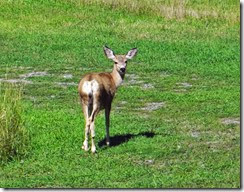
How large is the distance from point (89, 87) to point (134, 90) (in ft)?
21.1

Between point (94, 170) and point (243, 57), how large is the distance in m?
3.12

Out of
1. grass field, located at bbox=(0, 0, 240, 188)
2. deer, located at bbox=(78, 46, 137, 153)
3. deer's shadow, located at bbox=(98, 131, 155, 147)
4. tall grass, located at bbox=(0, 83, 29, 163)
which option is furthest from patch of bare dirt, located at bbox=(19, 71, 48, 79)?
deer, located at bbox=(78, 46, 137, 153)

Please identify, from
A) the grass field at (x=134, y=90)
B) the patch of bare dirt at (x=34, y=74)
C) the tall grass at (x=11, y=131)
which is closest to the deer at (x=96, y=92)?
the grass field at (x=134, y=90)

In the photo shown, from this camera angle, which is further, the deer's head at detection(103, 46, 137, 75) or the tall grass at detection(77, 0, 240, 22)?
the tall grass at detection(77, 0, 240, 22)

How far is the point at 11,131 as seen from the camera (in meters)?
16.3

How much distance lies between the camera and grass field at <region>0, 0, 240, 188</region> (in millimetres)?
14708

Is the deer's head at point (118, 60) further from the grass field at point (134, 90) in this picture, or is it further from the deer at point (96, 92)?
the grass field at point (134, 90)

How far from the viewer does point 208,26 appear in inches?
1023

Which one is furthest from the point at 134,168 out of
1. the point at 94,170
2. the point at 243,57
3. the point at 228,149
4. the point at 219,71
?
the point at 219,71

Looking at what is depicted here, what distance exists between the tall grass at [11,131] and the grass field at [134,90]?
0.19 m

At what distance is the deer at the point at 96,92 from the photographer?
1591 cm

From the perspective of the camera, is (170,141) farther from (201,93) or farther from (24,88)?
(24,88)

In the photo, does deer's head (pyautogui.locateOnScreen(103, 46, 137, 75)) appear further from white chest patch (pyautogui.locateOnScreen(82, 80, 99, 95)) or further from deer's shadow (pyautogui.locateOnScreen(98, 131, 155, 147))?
deer's shadow (pyautogui.locateOnScreen(98, 131, 155, 147))

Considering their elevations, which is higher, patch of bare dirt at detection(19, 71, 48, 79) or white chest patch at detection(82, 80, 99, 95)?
white chest patch at detection(82, 80, 99, 95)
